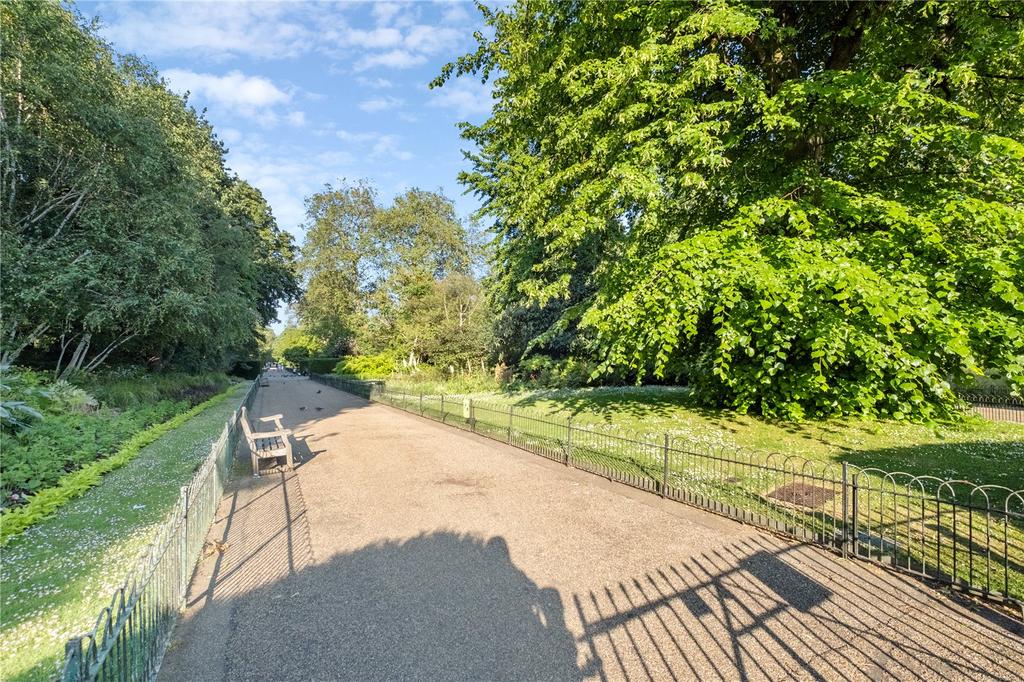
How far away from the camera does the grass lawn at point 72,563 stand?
3.96 metres

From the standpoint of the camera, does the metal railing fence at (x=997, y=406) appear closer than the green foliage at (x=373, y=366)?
Yes

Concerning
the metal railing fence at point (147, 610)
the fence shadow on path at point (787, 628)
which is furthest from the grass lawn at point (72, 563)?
the fence shadow on path at point (787, 628)

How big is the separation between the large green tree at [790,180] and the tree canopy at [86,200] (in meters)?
11.5

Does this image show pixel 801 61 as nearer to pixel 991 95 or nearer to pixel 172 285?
pixel 991 95

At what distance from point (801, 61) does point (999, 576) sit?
13386 mm

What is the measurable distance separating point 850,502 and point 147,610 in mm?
8914

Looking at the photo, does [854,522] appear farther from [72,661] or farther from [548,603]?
[72,661]

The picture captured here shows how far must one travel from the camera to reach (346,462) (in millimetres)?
11086

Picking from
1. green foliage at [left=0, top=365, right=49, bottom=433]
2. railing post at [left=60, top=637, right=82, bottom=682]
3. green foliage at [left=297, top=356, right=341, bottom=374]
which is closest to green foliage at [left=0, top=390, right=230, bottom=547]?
green foliage at [left=0, top=365, right=49, bottom=433]

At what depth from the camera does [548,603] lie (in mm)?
4699

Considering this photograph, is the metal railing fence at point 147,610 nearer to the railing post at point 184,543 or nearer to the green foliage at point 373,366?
the railing post at point 184,543

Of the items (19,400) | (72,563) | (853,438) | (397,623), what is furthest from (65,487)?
(853,438)

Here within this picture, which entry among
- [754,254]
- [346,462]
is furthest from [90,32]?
[754,254]

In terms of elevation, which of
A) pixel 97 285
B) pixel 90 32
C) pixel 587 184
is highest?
pixel 90 32
